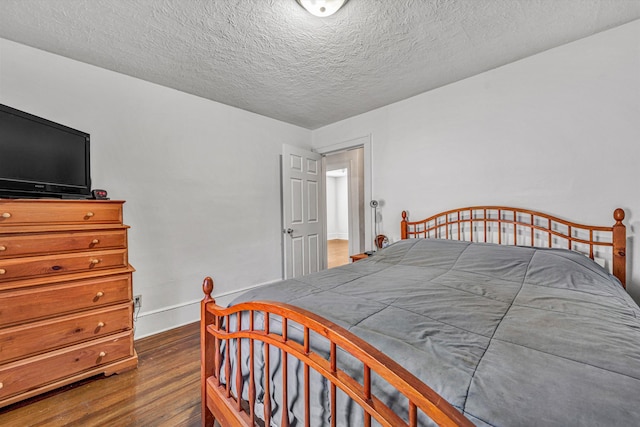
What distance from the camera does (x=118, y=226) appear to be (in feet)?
6.06

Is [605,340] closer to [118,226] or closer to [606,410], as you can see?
[606,410]

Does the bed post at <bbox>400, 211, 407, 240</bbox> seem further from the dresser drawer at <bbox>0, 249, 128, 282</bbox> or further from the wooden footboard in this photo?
the dresser drawer at <bbox>0, 249, 128, 282</bbox>

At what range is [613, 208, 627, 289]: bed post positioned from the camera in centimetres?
175

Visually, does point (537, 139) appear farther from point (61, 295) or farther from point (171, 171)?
point (61, 295)

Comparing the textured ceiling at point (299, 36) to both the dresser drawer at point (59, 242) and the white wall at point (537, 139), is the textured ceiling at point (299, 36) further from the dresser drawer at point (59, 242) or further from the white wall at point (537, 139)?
the dresser drawer at point (59, 242)

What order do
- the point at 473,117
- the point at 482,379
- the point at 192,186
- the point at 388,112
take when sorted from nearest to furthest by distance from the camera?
1. the point at 482,379
2. the point at 473,117
3. the point at 192,186
4. the point at 388,112

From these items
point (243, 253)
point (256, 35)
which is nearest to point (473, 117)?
point (256, 35)

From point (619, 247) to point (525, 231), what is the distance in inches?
20.5

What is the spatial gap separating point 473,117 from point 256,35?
6.49 feet

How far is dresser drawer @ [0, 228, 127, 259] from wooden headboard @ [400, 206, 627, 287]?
A: 2510mm

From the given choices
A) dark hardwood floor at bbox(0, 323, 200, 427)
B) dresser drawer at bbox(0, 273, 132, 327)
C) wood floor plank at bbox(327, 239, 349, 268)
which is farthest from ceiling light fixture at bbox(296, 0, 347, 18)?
wood floor plank at bbox(327, 239, 349, 268)

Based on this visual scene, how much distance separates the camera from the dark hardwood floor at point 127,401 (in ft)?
4.72

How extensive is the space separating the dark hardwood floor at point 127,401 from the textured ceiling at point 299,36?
2.31 metres

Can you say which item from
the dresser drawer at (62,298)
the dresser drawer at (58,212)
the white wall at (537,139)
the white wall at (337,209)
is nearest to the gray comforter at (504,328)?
the white wall at (537,139)
